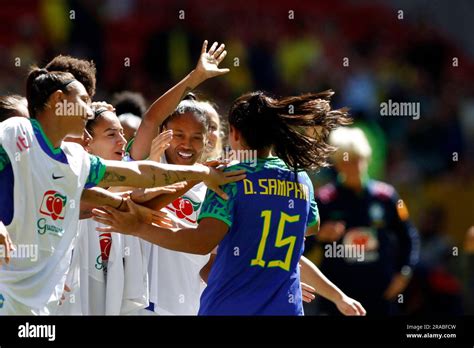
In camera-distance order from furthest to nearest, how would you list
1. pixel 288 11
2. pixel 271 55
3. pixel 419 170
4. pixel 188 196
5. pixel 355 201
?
1. pixel 288 11
2. pixel 271 55
3. pixel 419 170
4. pixel 355 201
5. pixel 188 196

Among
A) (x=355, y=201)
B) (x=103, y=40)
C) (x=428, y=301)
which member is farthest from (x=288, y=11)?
(x=355, y=201)

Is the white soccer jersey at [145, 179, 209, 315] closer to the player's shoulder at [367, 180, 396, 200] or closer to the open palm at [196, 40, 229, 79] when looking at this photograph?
the open palm at [196, 40, 229, 79]

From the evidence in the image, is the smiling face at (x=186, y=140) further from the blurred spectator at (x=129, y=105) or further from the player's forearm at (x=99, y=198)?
the blurred spectator at (x=129, y=105)

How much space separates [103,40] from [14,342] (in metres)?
8.58

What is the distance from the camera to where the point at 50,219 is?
5.09 metres

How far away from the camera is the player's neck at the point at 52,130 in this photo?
5.18 meters

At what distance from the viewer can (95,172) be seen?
5312mm

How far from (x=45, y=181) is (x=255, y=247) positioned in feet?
3.15

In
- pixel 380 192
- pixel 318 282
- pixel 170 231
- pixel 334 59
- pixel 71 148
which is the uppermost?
pixel 334 59

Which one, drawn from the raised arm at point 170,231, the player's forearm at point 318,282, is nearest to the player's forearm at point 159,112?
the raised arm at point 170,231

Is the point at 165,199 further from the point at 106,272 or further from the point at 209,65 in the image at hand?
the point at 209,65

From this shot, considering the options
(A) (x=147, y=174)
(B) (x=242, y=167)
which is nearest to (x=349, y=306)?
(B) (x=242, y=167)

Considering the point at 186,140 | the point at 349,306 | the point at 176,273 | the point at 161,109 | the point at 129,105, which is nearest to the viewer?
the point at 349,306

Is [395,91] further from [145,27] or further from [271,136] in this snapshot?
[271,136]
